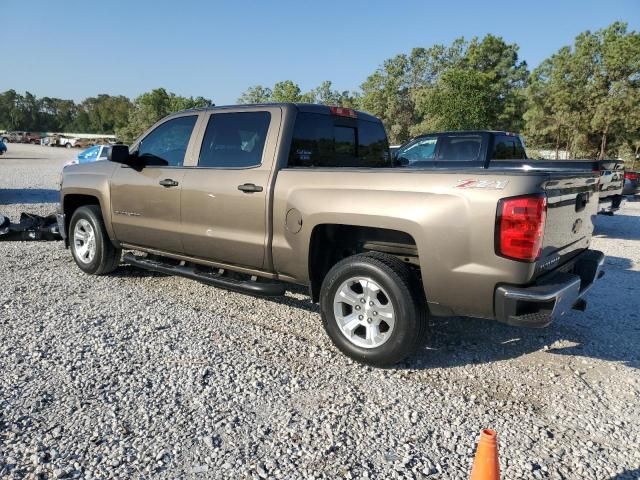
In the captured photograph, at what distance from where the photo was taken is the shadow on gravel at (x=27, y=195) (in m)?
12.4

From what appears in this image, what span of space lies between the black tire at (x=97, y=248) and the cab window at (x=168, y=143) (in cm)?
102

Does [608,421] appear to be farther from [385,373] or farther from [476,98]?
[476,98]

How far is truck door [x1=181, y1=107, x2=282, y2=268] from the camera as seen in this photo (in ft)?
13.6

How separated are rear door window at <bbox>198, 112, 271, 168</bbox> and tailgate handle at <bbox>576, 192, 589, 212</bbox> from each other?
2517 millimetres

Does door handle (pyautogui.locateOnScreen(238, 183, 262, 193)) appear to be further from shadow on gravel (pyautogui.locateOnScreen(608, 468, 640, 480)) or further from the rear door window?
shadow on gravel (pyautogui.locateOnScreen(608, 468, 640, 480))

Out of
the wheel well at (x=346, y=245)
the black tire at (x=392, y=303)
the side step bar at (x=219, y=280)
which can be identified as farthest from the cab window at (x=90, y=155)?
the black tire at (x=392, y=303)

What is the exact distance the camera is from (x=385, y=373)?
11.8 ft

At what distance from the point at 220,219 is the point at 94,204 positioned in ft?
7.78

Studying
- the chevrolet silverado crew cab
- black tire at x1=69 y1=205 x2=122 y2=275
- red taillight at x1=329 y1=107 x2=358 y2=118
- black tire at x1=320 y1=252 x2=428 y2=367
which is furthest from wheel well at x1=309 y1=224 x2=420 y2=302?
black tire at x1=69 y1=205 x2=122 y2=275

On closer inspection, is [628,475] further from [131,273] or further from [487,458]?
[131,273]

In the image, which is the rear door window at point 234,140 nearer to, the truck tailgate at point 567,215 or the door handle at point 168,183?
the door handle at point 168,183

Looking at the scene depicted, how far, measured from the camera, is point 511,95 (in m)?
47.2

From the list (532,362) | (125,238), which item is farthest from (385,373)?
(125,238)

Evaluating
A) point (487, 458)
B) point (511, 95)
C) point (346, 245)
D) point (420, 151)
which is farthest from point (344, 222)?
point (511, 95)
